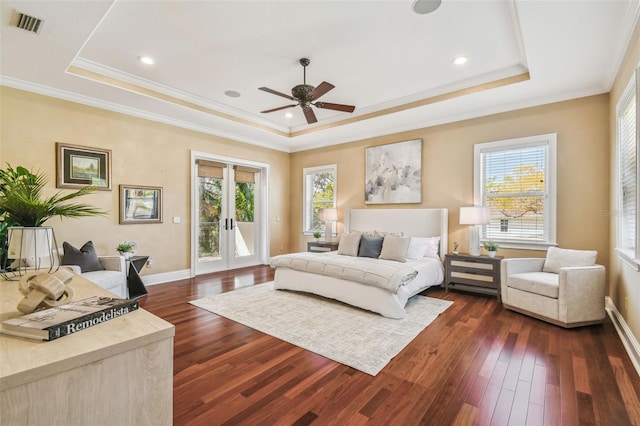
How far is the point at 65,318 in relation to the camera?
3.20ft

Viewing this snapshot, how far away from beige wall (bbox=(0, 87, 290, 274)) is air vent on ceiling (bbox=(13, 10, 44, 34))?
5.23 ft

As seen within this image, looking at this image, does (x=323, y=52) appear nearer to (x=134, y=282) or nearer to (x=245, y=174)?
(x=245, y=174)

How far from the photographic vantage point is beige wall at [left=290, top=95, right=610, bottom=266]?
3.77 meters

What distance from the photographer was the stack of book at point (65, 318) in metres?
0.89

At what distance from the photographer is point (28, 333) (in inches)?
35.2

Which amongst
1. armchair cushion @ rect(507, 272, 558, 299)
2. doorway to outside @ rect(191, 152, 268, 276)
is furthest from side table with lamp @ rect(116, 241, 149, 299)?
armchair cushion @ rect(507, 272, 558, 299)

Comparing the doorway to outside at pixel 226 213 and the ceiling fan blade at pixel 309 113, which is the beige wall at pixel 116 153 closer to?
the doorway to outside at pixel 226 213

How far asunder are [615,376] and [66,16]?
519 cm

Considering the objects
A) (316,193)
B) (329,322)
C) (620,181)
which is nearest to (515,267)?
(620,181)

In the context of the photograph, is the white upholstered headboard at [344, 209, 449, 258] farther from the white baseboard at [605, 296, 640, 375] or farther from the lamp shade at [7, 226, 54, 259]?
the lamp shade at [7, 226, 54, 259]

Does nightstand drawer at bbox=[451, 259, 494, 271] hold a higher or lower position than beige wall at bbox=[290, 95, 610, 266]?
lower

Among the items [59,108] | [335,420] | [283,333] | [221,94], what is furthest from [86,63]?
[335,420]

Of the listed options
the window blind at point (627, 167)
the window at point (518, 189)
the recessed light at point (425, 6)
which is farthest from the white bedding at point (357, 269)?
the recessed light at point (425, 6)

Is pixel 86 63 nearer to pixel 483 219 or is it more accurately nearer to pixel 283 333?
pixel 283 333
